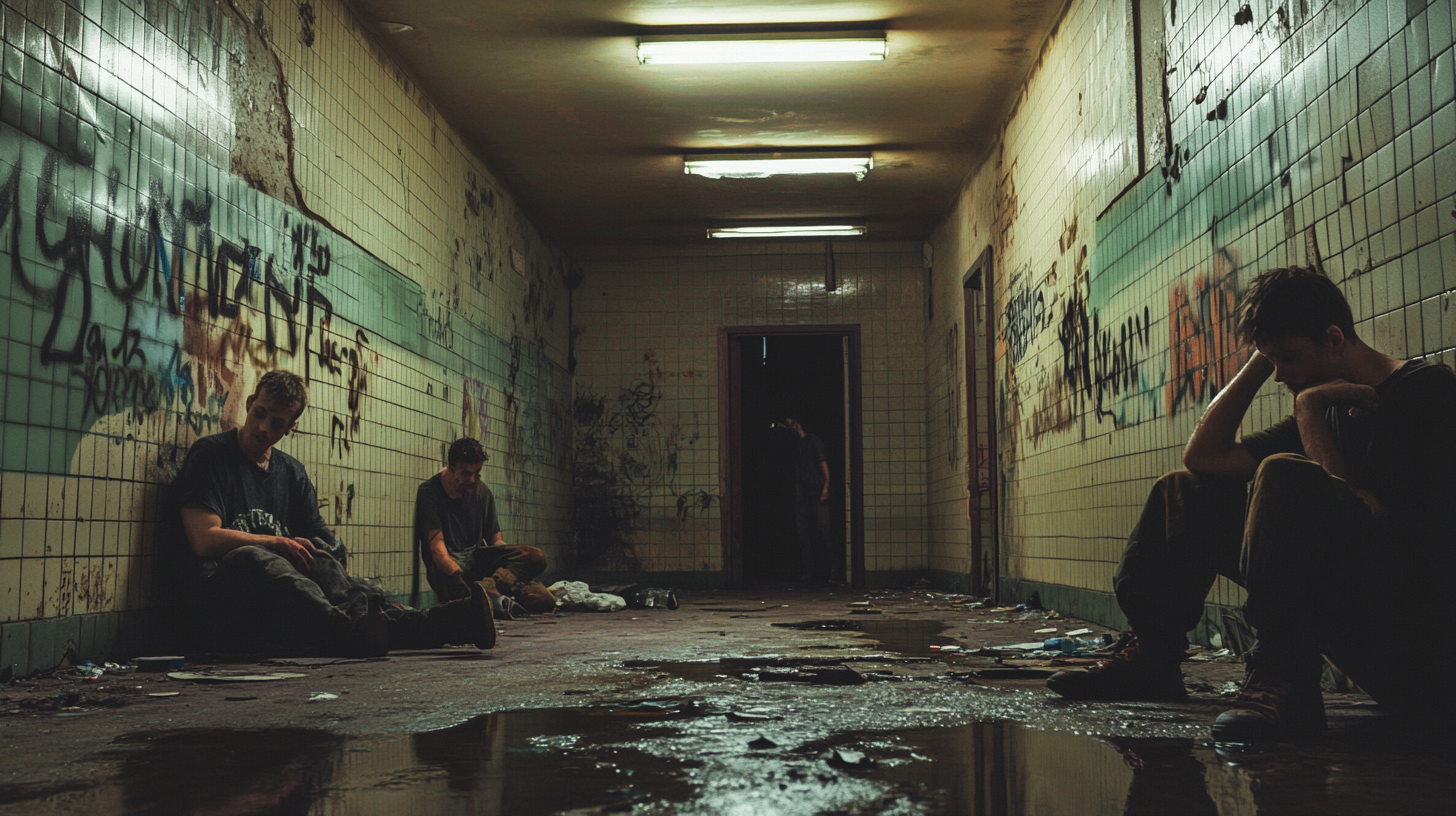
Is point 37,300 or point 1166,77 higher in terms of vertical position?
point 1166,77

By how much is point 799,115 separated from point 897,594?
387 centimetres

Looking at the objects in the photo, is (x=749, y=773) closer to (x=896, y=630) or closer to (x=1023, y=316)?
(x=896, y=630)

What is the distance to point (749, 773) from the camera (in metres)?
1.75

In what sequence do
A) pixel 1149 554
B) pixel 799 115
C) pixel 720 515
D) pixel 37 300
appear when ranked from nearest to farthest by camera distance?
1. pixel 1149 554
2. pixel 37 300
3. pixel 799 115
4. pixel 720 515

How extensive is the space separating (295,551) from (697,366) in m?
6.55

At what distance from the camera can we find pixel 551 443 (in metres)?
9.50

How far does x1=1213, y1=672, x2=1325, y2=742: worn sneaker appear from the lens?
1.98 meters

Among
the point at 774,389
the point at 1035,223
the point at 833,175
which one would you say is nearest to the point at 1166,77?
the point at 1035,223

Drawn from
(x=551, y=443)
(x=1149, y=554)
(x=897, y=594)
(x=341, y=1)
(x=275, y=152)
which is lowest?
(x=897, y=594)

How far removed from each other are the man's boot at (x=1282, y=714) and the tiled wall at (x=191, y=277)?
3.18 metres

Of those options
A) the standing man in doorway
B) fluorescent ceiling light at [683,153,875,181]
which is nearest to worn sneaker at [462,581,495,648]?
fluorescent ceiling light at [683,153,875,181]

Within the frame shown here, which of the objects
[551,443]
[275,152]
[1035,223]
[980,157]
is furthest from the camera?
[551,443]

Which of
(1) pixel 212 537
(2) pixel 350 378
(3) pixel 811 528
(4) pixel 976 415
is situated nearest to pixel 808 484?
(3) pixel 811 528

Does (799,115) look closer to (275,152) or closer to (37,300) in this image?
(275,152)
